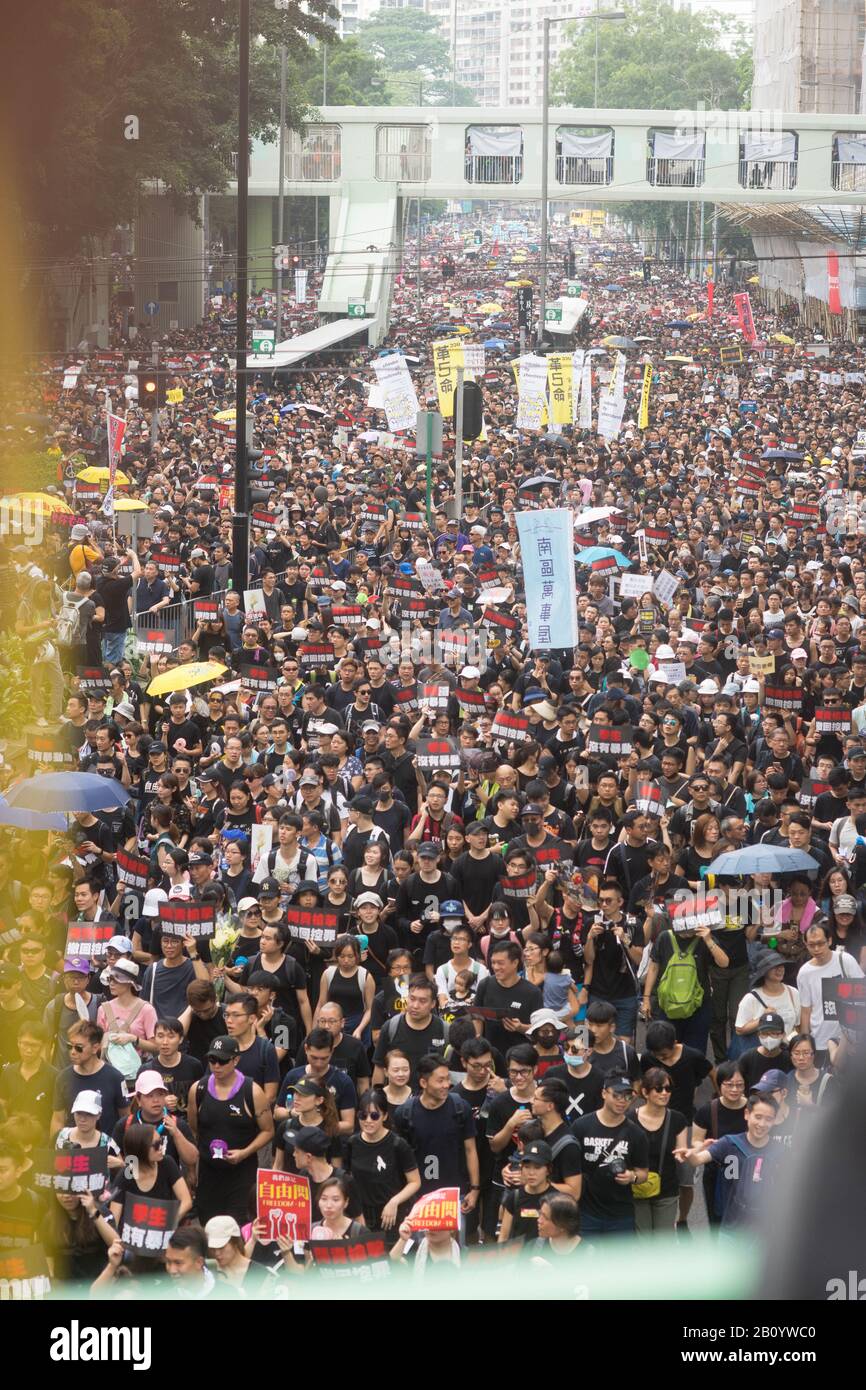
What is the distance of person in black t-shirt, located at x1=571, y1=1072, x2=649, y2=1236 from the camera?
6941 millimetres

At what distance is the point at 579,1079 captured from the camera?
7.54 meters

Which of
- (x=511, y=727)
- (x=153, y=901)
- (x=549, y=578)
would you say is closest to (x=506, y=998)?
(x=153, y=901)

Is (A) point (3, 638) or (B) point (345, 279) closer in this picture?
(A) point (3, 638)

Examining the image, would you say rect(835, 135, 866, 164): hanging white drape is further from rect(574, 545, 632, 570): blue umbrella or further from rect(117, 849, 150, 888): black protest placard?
rect(117, 849, 150, 888): black protest placard

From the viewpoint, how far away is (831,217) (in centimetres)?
5394

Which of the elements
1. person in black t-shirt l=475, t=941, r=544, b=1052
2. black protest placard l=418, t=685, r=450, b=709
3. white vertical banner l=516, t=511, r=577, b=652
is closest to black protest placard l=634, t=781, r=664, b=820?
black protest placard l=418, t=685, r=450, b=709

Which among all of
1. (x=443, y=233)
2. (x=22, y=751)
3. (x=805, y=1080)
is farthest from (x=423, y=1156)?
(x=443, y=233)

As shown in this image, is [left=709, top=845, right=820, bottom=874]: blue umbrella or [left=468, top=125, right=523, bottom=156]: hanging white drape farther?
[left=468, top=125, right=523, bottom=156]: hanging white drape

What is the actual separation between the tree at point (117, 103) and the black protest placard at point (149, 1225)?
1776 centimetres

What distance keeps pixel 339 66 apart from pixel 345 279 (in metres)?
45.0

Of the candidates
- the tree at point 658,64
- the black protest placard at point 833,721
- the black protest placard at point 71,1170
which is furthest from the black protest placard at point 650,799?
the tree at point 658,64

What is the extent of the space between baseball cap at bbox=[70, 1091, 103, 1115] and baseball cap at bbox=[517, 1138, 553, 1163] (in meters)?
1.58

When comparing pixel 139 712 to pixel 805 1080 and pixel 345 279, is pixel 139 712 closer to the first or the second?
pixel 805 1080

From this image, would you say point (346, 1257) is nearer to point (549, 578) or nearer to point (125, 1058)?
point (125, 1058)
